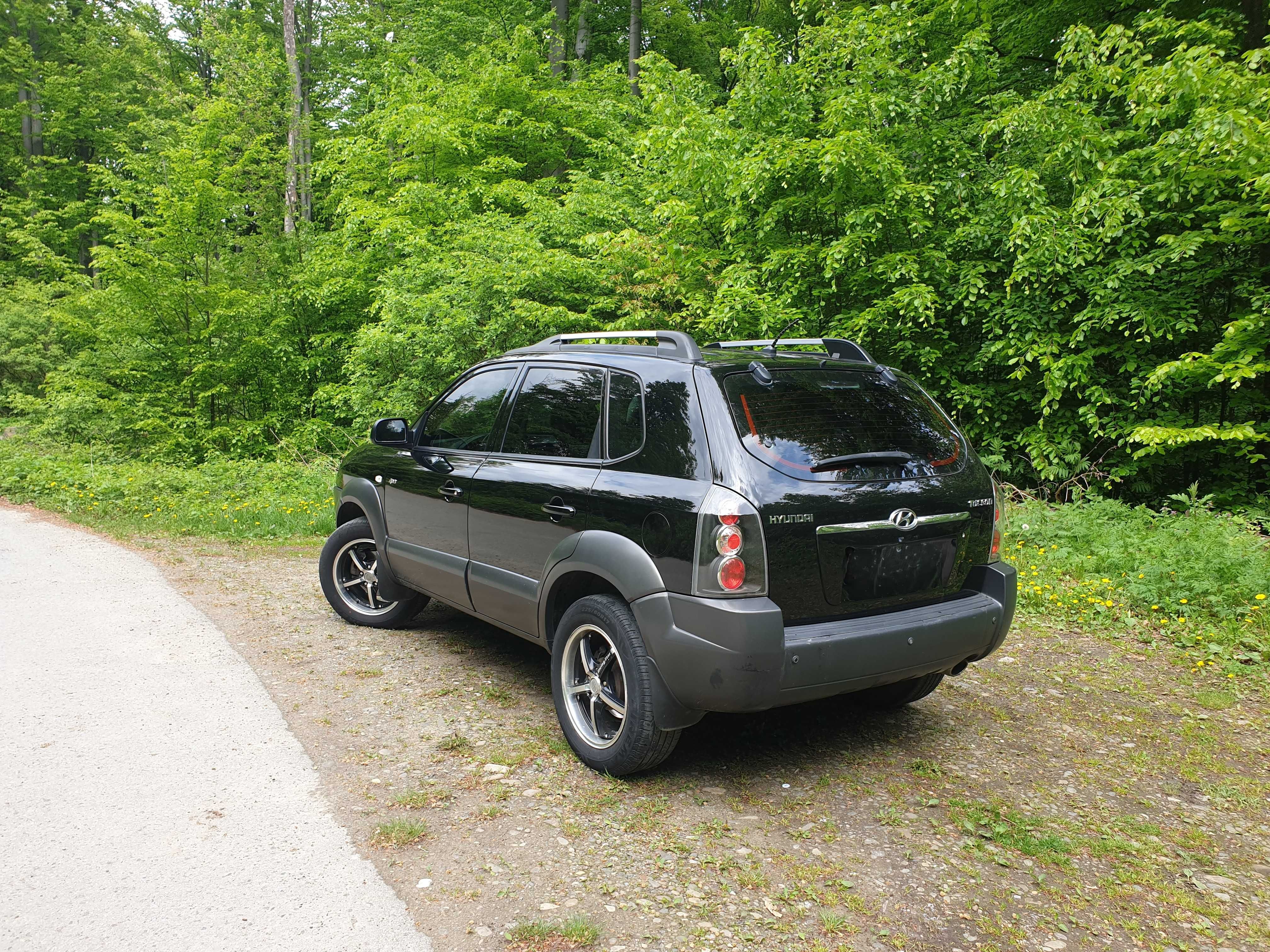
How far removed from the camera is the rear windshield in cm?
325

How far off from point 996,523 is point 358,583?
4.17 meters

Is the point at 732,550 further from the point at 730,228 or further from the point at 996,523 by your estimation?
the point at 730,228

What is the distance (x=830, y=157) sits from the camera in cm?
827

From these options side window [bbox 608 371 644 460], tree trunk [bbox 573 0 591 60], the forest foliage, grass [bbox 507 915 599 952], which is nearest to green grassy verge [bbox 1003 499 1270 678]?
the forest foliage

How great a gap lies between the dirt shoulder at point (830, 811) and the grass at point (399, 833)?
0.05 ft

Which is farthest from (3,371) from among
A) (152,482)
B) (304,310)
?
(152,482)

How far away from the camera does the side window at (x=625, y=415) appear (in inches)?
140

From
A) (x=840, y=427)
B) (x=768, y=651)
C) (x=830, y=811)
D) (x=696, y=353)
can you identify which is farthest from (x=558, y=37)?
(x=830, y=811)

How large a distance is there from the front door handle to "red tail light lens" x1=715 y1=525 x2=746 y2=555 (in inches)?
33.1

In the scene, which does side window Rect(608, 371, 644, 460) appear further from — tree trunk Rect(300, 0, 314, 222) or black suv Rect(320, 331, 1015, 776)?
tree trunk Rect(300, 0, 314, 222)

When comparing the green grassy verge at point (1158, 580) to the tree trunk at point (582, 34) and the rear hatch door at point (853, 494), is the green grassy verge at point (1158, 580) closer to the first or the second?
the rear hatch door at point (853, 494)

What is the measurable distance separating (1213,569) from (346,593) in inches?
242

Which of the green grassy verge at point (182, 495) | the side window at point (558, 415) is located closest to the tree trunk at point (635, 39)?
the green grassy verge at point (182, 495)

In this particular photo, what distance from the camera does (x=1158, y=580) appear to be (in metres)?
5.97
